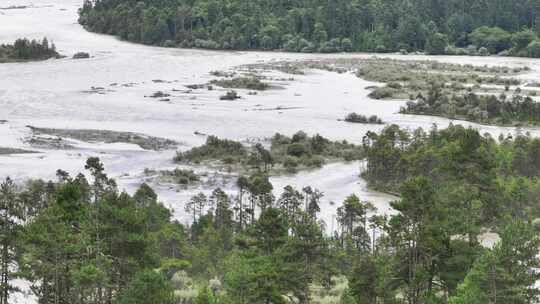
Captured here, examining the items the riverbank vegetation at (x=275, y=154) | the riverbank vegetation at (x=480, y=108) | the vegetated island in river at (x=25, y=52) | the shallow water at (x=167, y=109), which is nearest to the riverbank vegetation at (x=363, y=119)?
the shallow water at (x=167, y=109)

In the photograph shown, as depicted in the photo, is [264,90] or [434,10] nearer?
[264,90]

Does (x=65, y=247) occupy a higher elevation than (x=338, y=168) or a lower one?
higher

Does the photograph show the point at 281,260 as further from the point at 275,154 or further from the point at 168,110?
the point at 168,110

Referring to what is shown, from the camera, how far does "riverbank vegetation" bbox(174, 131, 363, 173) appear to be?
54.0m

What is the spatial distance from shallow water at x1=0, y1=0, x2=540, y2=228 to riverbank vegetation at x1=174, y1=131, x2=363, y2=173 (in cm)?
145

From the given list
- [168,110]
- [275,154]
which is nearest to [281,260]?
[275,154]

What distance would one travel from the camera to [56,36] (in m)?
144

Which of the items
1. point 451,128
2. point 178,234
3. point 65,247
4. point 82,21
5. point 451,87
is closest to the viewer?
point 65,247

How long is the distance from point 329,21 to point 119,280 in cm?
12310

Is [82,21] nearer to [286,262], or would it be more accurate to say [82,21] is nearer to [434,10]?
[434,10]

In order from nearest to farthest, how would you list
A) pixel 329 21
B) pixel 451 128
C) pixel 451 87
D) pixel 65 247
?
pixel 65 247
pixel 451 128
pixel 451 87
pixel 329 21

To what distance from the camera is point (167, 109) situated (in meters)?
76.9

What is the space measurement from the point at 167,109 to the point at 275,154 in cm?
2251

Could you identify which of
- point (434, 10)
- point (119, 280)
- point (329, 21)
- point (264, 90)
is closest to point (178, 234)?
point (119, 280)
